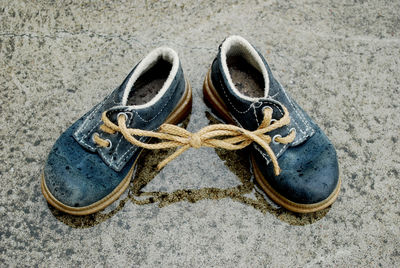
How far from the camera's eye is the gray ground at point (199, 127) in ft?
5.07

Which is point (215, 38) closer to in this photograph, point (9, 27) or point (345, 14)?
point (345, 14)

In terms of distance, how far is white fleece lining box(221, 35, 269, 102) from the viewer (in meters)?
1.58

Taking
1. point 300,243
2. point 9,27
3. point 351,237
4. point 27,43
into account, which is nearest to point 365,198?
point 351,237

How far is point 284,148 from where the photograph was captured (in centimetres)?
153

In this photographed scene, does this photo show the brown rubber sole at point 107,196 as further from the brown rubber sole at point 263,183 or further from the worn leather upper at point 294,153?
the worn leather upper at point 294,153

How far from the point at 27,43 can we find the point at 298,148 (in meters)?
1.59

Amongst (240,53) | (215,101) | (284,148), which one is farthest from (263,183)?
(240,53)

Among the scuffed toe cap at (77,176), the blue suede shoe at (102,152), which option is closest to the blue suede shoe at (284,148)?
the blue suede shoe at (102,152)

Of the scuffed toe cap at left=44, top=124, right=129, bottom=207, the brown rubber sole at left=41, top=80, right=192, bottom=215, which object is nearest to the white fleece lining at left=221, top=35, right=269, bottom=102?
the brown rubber sole at left=41, top=80, right=192, bottom=215

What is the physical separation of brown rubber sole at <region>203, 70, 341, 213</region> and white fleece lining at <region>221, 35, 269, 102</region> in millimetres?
151

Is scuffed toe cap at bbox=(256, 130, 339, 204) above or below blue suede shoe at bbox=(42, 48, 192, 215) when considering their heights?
below

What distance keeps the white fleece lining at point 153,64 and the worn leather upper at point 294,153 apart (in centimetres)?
21

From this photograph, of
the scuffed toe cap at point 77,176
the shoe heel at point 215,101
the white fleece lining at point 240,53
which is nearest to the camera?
the scuffed toe cap at point 77,176

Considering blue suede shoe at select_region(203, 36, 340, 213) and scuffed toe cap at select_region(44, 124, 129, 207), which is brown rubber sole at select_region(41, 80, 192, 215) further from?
blue suede shoe at select_region(203, 36, 340, 213)
